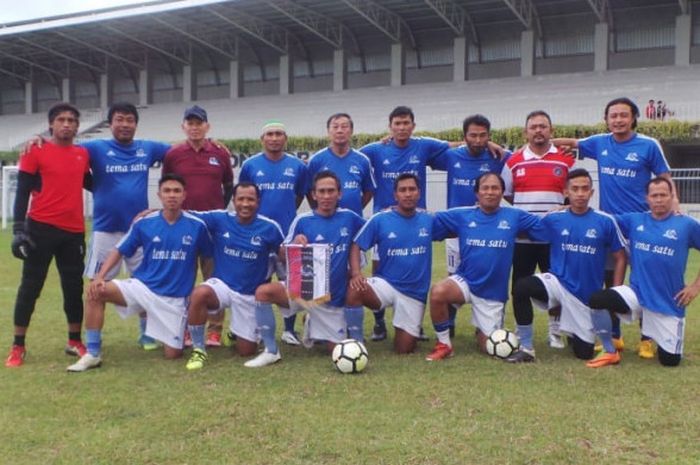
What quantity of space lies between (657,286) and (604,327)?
50 cm

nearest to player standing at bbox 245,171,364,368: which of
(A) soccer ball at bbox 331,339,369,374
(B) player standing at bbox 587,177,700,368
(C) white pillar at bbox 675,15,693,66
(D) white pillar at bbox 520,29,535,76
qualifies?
(A) soccer ball at bbox 331,339,369,374

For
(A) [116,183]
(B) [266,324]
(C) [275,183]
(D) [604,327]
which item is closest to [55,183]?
(A) [116,183]

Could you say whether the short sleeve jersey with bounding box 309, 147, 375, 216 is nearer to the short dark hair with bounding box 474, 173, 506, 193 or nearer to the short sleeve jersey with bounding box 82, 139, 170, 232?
the short dark hair with bounding box 474, 173, 506, 193

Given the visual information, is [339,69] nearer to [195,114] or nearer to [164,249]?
[195,114]

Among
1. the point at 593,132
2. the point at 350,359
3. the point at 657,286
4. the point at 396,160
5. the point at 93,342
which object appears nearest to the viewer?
the point at 350,359

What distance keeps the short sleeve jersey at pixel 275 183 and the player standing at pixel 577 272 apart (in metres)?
2.08

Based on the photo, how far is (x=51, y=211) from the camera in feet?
16.8

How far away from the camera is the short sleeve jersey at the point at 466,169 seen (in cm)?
601

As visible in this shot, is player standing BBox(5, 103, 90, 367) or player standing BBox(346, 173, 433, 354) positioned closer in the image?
player standing BBox(5, 103, 90, 367)

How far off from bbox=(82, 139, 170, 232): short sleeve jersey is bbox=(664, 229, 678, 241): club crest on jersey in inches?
164

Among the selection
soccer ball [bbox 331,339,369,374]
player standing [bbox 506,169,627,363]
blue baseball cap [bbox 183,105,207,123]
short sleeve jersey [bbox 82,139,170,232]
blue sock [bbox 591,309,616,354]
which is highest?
blue baseball cap [bbox 183,105,207,123]

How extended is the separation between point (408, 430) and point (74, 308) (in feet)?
10.3

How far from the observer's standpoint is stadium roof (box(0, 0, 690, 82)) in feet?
95.9

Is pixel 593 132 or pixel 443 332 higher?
pixel 593 132
